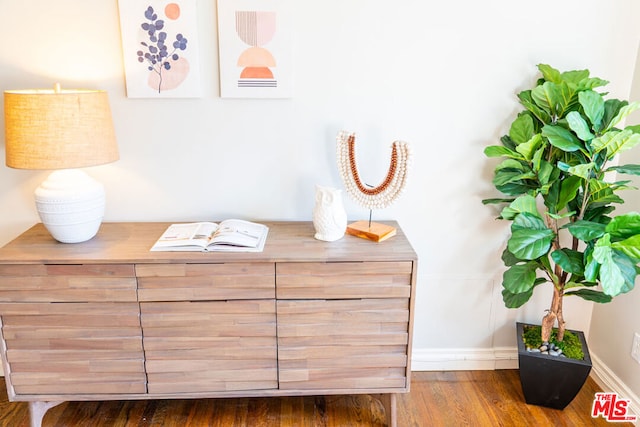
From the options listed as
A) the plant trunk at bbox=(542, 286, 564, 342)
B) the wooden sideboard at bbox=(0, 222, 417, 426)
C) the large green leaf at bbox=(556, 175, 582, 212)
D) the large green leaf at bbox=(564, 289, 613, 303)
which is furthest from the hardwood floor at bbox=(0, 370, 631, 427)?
the large green leaf at bbox=(556, 175, 582, 212)

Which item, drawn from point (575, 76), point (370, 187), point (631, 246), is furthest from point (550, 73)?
point (370, 187)

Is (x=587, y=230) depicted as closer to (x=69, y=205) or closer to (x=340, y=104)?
(x=340, y=104)

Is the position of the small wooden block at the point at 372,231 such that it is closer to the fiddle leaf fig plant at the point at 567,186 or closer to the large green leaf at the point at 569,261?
the fiddle leaf fig plant at the point at 567,186

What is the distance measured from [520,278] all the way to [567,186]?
41cm

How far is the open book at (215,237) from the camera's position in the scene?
1.85 meters

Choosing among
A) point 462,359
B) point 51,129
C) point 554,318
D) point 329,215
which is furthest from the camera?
point 462,359

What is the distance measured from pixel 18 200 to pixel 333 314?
4.71ft

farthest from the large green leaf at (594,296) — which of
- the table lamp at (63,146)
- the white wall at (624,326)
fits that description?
the table lamp at (63,146)

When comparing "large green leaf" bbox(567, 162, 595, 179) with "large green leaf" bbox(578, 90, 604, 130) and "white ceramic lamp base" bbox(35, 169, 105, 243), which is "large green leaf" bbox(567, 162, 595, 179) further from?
"white ceramic lamp base" bbox(35, 169, 105, 243)

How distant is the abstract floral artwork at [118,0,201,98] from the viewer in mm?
1964

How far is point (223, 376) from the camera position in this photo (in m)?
1.94

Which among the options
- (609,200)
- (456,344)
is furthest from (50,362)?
(609,200)

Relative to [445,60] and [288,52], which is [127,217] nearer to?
[288,52]

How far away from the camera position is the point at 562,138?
187 centimetres
